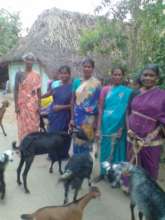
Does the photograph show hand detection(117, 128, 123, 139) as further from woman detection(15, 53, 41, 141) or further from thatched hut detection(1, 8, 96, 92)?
thatched hut detection(1, 8, 96, 92)

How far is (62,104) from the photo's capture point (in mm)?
6277

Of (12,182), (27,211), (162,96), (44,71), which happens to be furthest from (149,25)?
(44,71)

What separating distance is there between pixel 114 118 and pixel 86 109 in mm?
587

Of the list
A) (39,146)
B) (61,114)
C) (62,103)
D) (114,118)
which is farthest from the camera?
(61,114)

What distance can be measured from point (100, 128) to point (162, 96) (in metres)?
1.55

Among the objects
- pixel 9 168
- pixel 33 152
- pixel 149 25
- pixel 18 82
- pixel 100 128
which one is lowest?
pixel 9 168

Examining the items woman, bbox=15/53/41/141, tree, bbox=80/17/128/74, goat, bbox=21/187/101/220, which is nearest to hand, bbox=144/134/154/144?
goat, bbox=21/187/101/220

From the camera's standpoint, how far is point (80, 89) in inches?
221

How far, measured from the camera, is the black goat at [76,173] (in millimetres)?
4703

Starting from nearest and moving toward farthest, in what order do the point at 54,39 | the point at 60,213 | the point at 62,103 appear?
the point at 60,213 < the point at 62,103 < the point at 54,39

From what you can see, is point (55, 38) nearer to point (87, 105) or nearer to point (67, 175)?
point (87, 105)

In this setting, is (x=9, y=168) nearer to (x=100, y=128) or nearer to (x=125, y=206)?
(x=100, y=128)

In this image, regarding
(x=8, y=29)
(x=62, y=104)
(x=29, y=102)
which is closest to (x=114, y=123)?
(x=62, y=104)

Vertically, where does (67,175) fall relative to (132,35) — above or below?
below
